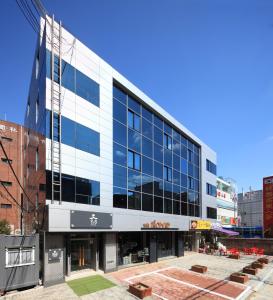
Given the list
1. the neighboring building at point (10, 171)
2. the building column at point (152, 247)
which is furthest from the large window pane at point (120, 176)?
the neighboring building at point (10, 171)

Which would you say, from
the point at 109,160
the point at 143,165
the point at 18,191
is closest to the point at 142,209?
the point at 143,165

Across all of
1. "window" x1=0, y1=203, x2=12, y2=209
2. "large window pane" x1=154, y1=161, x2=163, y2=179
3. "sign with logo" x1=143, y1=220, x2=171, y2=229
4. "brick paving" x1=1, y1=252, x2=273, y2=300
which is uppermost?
"large window pane" x1=154, y1=161, x2=163, y2=179

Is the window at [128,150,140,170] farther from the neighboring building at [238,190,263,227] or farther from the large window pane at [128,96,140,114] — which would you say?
the neighboring building at [238,190,263,227]

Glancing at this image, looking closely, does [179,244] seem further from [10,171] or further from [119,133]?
[10,171]

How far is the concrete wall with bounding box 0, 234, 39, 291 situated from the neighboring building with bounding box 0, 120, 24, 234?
30.3m

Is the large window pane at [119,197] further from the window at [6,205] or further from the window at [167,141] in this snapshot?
the window at [6,205]

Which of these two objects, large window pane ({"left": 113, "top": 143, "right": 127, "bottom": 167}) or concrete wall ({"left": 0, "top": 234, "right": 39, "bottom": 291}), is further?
large window pane ({"left": 113, "top": 143, "right": 127, "bottom": 167})

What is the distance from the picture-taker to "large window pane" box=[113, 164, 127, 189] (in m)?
24.8

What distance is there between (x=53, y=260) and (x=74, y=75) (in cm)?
1238

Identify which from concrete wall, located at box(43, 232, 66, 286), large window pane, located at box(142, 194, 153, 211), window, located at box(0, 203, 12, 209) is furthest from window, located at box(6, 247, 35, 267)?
window, located at box(0, 203, 12, 209)

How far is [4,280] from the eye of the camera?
16.9 metres

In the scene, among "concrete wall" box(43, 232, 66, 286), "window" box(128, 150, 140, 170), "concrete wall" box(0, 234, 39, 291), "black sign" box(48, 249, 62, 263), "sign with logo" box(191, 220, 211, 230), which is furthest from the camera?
"sign with logo" box(191, 220, 211, 230)

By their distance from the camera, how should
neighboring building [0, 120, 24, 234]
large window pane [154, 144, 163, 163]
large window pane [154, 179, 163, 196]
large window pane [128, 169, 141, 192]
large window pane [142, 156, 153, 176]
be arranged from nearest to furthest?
large window pane [128, 169, 141, 192] < large window pane [142, 156, 153, 176] < large window pane [154, 179, 163, 196] < large window pane [154, 144, 163, 163] < neighboring building [0, 120, 24, 234]

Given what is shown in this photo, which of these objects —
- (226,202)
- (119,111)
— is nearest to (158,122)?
(119,111)
